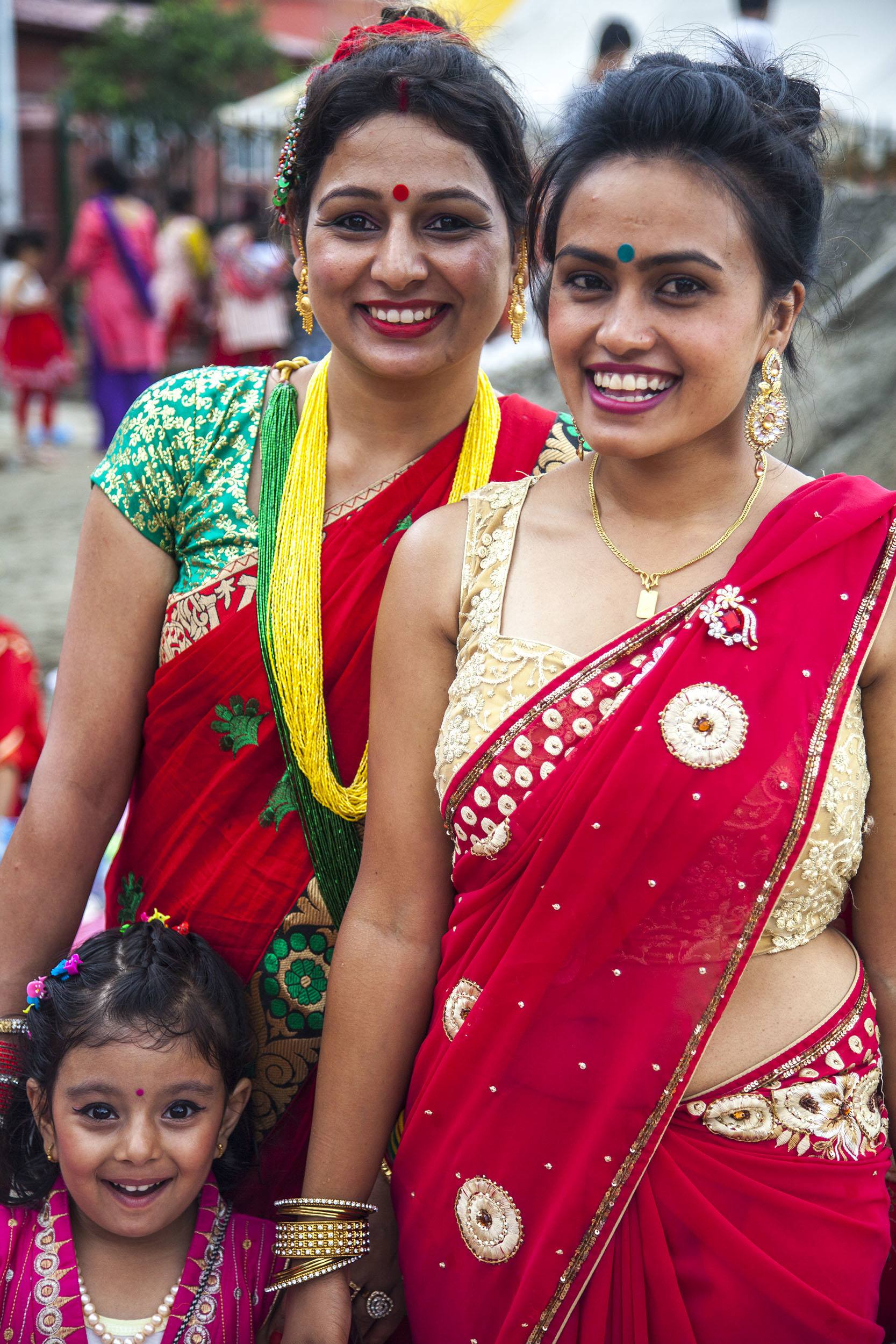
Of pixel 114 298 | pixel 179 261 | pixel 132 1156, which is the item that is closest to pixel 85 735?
pixel 132 1156

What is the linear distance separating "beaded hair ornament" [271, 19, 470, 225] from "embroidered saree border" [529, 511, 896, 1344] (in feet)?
3.50

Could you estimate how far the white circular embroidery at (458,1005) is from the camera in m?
1.63

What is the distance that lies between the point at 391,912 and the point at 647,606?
536 mm

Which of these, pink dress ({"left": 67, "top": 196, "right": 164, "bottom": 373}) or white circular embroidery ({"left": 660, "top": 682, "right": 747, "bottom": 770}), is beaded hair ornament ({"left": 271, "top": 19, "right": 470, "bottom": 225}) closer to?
white circular embroidery ({"left": 660, "top": 682, "right": 747, "bottom": 770})

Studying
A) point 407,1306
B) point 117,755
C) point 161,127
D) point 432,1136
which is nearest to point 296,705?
point 117,755

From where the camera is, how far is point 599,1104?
154cm

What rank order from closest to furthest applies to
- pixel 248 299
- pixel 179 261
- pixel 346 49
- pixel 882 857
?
pixel 882 857 < pixel 346 49 < pixel 248 299 < pixel 179 261

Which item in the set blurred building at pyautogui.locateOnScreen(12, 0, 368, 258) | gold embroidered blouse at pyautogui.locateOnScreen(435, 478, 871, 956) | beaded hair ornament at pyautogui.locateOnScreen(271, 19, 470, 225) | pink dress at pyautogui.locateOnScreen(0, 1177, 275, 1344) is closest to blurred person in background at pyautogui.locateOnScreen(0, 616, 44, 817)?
pink dress at pyautogui.locateOnScreen(0, 1177, 275, 1344)

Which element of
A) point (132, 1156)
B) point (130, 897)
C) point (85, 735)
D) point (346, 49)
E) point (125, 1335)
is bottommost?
point (125, 1335)

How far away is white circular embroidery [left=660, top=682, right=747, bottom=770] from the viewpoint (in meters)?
1.49

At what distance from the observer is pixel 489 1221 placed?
160 cm

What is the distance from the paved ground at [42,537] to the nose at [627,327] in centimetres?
345

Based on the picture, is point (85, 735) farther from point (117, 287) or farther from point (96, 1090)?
point (117, 287)

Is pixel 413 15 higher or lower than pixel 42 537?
higher
